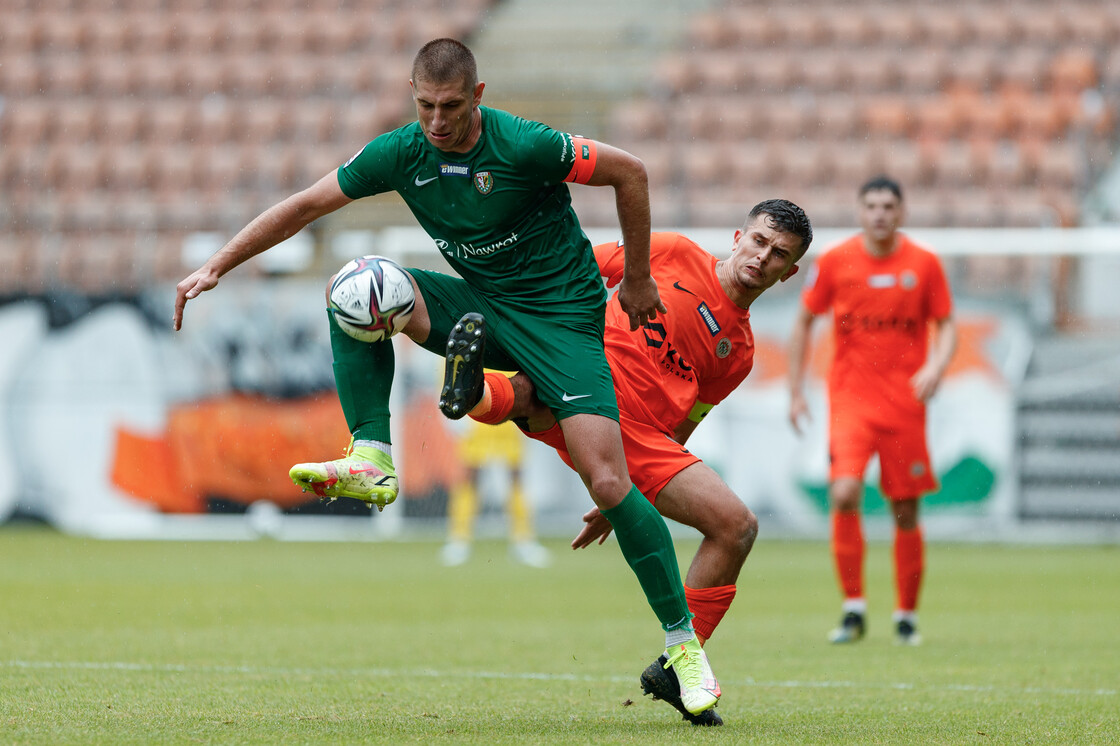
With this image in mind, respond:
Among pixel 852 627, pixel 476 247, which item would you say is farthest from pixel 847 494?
pixel 476 247

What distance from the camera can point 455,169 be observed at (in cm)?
473

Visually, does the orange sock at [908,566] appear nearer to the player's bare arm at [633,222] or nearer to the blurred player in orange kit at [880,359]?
the blurred player in orange kit at [880,359]

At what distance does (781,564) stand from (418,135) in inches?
337

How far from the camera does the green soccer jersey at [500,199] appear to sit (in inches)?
186

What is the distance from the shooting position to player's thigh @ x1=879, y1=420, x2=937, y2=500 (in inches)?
312

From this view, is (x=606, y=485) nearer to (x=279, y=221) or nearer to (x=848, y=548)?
(x=279, y=221)

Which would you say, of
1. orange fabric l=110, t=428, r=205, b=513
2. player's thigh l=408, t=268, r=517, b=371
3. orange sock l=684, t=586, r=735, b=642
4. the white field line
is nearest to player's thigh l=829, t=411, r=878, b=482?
the white field line

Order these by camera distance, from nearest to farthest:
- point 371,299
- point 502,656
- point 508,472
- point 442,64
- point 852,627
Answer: point 442,64 → point 371,299 → point 502,656 → point 852,627 → point 508,472

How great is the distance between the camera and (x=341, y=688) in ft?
17.8

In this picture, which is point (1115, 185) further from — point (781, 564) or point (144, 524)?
point (144, 524)

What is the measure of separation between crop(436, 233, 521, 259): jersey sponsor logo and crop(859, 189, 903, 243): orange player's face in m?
3.59

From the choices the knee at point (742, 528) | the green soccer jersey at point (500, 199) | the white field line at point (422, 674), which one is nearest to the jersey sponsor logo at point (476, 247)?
the green soccer jersey at point (500, 199)

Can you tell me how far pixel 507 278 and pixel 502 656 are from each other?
2.34 meters

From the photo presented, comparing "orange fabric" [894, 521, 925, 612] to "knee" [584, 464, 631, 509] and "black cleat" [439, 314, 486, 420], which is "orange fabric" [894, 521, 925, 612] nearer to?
"knee" [584, 464, 631, 509]
